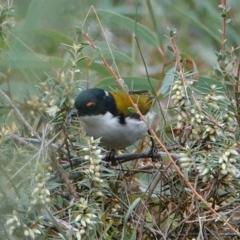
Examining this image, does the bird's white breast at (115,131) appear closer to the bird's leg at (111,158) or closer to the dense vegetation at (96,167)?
the bird's leg at (111,158)

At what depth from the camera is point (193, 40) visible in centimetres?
709

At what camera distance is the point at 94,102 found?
4102 mm

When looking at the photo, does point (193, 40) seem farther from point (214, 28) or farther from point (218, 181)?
point (218, 181)

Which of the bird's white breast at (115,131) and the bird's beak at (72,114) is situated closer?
the bird's beak at (72,114)

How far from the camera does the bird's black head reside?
12.6ft

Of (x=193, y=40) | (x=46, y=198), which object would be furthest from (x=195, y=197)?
(x=193, y=40)

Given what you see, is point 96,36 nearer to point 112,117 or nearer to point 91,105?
point 112,117

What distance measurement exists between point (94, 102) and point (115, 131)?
0.73 ft

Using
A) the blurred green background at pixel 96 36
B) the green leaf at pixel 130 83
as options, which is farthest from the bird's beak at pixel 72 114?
the green leaf at pixel 130 83

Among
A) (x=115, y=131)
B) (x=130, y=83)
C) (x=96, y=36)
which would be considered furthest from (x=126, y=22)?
(x=96, y=36)

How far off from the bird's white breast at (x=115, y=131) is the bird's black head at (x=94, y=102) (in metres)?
0.05

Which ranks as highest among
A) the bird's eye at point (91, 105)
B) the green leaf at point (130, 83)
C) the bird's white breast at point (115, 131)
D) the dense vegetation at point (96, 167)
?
the dense vegetation at point (96, 167)

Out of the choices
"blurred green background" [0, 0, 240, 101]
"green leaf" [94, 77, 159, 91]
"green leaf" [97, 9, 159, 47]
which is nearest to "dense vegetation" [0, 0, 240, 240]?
"blurred green background" [0, 0, 240, 101]

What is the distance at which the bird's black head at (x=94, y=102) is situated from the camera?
3844 mm
